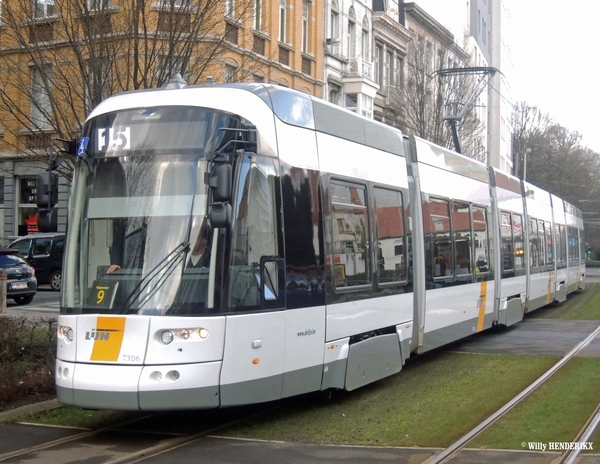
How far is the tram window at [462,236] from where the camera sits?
14383 millimetres

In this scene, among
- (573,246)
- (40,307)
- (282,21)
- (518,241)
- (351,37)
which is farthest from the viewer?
(351,37)

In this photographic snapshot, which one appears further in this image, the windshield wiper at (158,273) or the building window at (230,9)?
the building window at (230,9)

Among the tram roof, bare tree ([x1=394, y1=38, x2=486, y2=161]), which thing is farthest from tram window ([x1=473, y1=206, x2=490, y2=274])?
bare tree ([x1=394, y1=38, x2=486, y2=161])

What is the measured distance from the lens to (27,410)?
31.5 ft

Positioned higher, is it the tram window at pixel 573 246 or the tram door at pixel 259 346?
the tram window at pixel 573 246

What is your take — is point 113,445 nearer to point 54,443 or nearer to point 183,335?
point 54,443

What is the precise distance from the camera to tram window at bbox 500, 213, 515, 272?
17.9 m

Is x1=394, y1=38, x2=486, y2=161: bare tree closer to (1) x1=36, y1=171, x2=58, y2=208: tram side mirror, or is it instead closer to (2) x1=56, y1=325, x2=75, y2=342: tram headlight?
Result: (1) x1=36, y1=171, x2=58, y2=208: tram side mirror

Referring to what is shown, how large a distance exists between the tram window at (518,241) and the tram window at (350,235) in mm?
9349

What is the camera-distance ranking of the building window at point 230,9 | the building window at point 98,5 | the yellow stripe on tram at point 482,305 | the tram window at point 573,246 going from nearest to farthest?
the building window at point 98,5 < the building window at point 230,9 < the yellow stripe on tram at point 482,305 < the tram window at point 573,246

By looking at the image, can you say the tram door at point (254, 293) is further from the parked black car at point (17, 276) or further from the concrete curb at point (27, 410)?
the parked black car at point (17, 276)

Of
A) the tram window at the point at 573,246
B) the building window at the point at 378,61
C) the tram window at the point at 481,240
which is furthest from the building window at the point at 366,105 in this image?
the tram window at the point at 481,240

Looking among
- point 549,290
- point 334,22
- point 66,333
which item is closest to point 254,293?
point 66,333

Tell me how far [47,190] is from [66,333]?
1.53 meters
